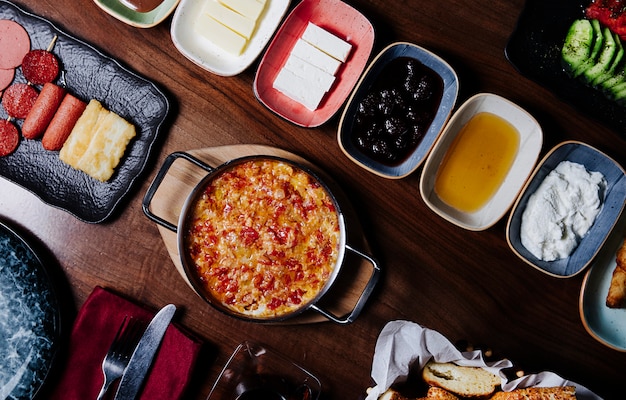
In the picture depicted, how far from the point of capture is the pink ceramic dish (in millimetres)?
2627

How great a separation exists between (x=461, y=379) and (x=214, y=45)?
191 centimetres

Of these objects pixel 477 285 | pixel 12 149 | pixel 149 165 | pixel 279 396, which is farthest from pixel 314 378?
pixel 12 149

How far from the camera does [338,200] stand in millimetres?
2635

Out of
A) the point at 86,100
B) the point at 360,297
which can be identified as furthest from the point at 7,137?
the point at 360,297

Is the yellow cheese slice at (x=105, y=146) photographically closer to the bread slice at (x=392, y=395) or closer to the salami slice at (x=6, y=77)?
the salami slice at (x=6, y=77)

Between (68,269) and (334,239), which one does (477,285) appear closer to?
(334,239)

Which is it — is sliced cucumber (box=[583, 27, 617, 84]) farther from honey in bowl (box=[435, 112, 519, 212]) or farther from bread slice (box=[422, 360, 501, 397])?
Result: bread slice (box=[422, 360, 501, 397])

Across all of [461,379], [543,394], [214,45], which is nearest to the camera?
A: [543,394]

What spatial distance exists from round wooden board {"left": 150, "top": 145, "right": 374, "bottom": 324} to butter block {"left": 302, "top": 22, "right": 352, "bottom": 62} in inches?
20.4

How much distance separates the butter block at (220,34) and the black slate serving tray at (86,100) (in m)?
0.36

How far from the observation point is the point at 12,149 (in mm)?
2723

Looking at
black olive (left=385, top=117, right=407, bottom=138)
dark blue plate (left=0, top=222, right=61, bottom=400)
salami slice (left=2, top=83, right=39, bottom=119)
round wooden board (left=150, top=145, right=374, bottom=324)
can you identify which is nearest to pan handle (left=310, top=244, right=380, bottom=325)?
round wooden board (left=150, top=145, right=374, bottom=324)

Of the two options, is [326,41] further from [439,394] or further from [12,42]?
[439,394]

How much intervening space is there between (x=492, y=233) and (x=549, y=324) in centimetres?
51
